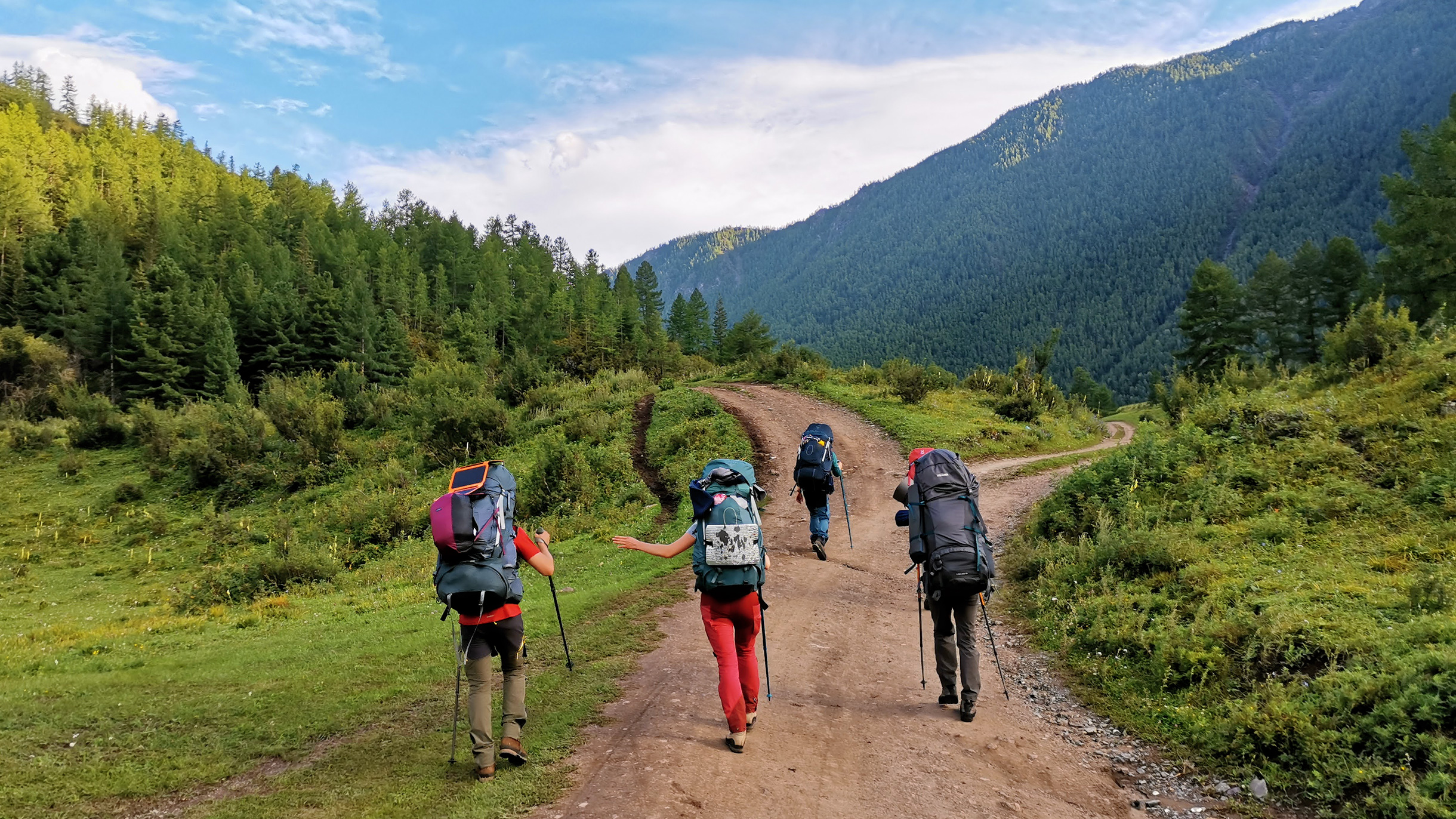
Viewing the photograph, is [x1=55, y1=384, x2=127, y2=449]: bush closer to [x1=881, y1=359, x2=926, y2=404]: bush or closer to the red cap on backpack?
[x1=881, y1=359, x2=926, y2=404]: bush

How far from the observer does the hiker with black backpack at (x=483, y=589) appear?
4992 mm

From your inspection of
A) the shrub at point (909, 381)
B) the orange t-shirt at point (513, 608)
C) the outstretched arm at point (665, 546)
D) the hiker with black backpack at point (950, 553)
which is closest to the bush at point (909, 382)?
the shrub at point (909, 381)

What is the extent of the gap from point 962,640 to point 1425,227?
41797 mm

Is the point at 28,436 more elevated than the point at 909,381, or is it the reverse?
the point at 28,436

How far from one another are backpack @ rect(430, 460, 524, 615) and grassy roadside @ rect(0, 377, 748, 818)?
1343 mm

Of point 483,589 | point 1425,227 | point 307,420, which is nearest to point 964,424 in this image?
point 483,589

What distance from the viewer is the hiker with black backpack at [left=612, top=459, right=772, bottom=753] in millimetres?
5504

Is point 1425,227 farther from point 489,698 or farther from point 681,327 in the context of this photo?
point 681,327

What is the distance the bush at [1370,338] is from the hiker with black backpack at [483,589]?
17.3 metres

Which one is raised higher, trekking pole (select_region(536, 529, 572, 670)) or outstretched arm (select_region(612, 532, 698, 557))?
outstretched arm (select_region(612, 532, 698, 557))

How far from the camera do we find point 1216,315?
167ft

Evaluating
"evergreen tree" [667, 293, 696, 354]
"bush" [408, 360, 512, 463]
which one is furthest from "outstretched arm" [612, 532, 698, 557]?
"evergreen tree" [667, 293, 696, 354]

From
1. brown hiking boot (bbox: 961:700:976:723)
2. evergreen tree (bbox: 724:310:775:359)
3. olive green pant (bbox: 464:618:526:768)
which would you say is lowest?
brown hiking boot (bbox: 961:700:976:723)

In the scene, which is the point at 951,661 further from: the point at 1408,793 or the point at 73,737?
the point at 73,737
